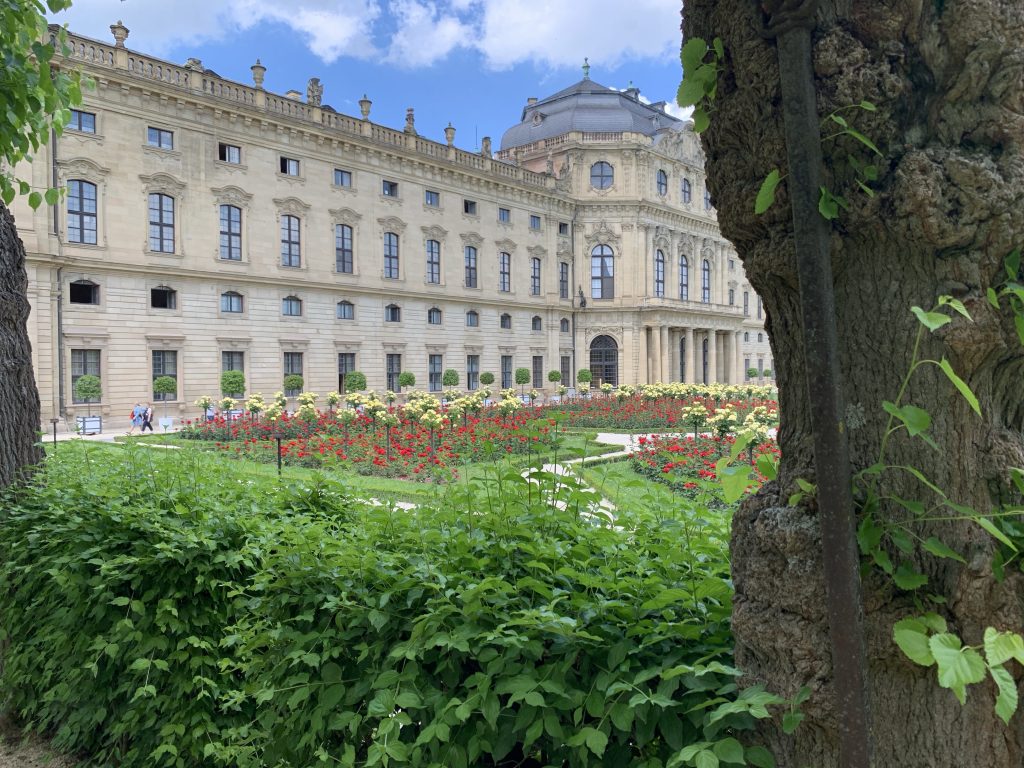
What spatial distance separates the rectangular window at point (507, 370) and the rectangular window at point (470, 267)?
519 cm

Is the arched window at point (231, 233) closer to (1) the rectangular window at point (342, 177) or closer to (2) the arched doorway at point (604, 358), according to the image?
(1) the rectangular window at point (342, 177)

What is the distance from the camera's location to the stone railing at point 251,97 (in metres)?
27.1

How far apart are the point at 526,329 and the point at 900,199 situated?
44.5 m

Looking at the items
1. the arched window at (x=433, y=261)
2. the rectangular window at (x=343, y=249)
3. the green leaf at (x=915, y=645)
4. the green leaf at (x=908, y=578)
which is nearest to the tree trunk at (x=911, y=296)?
the green leaf at (x=908, y=578)

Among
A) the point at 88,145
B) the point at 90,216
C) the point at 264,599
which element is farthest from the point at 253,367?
the point at 264,599

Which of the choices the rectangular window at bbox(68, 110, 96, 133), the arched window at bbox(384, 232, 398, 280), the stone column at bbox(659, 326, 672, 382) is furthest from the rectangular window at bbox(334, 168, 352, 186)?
the stone column at bbox(659, 326, 672, 382)

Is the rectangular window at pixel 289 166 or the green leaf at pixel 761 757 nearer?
the green leaf at pixel 761 757

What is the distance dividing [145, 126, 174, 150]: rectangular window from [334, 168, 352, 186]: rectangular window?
26.8 feet

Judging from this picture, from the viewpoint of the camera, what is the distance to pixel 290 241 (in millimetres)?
33812

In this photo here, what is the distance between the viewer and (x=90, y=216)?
27.2 meters

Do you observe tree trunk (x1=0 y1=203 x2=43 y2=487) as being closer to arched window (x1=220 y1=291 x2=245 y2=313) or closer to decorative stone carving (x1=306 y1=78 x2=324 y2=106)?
arched window (x1=220 y1=291 x2=245 y2=313)

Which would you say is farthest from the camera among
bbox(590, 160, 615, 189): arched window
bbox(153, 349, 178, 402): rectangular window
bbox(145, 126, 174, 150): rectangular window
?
bbox(590, 160, 615, 189): arched window

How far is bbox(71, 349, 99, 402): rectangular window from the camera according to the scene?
2639cm

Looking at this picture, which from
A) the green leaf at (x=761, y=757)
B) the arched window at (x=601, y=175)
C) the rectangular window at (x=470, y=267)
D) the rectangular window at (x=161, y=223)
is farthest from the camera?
the arched window at (x=601, y=175)
